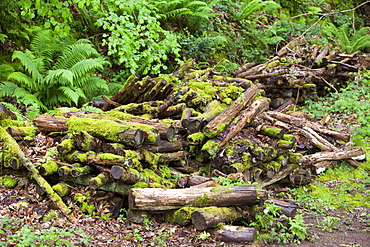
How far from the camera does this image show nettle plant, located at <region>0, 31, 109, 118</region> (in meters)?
7.11

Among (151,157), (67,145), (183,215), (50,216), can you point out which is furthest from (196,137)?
(50,216)

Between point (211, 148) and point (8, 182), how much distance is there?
3080 mm

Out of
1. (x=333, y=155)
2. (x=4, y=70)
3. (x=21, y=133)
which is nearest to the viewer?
(x=21, y=133)

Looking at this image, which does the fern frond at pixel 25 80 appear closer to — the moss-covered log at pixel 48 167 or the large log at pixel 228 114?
the moss-covered log at pixel 48 167

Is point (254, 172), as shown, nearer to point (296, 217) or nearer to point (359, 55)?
point (296, 217)

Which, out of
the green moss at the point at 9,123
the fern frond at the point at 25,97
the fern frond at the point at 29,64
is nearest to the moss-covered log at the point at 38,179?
the green moss at the point at 9,123

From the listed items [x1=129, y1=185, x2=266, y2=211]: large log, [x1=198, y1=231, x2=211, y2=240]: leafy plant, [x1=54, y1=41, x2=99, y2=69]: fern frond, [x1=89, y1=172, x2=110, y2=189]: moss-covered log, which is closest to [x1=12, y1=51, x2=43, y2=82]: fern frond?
[x1=54, y1=41, x2=99, y2=69]: fern frond

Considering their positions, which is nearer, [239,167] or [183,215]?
[183,215]

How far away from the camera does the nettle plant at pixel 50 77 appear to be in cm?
711

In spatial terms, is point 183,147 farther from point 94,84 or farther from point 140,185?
point 94,84

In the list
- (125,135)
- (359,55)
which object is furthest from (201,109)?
(359,55)

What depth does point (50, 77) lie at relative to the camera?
23.7 feet

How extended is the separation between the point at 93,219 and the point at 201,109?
3285 mm

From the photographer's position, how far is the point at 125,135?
4.57 m
